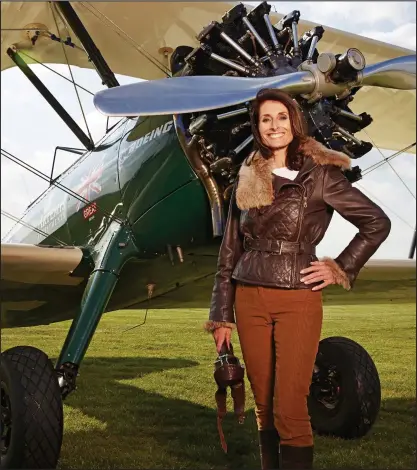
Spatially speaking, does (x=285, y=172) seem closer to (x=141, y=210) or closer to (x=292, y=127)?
(x=292, y=127)

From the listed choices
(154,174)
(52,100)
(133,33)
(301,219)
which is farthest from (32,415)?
(133,33)

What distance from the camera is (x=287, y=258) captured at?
1.77 m

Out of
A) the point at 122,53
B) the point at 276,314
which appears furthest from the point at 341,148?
the point at 122,53

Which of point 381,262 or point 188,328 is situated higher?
point 381,262

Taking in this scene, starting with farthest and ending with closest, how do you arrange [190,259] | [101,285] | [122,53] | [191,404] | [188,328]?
[122,53]
[188,328]
[191,404]
[190,259]
[101,285]

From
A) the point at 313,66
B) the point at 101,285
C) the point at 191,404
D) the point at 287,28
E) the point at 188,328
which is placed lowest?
the point at 191,404

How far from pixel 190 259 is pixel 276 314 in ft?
5.44

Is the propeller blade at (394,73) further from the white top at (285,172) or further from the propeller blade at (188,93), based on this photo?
the white top at (285,172)

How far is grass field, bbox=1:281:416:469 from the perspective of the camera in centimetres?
286

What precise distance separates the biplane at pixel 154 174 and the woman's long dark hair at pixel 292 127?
350 mm

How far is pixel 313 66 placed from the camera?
7.38ft

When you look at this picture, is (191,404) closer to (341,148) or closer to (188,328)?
(188,328)

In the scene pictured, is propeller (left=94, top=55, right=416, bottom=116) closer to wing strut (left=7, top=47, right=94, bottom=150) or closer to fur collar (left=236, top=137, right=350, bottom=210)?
fur collar (left=236, top=137, right=350, bottom=210)

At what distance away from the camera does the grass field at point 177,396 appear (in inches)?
113
